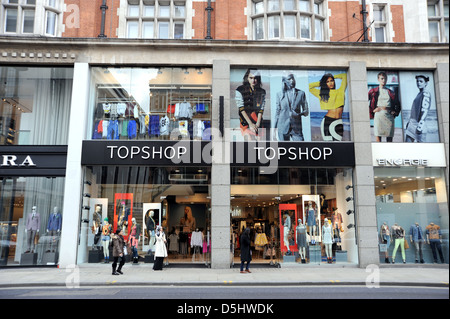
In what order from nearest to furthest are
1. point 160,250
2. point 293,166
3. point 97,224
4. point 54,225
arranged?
point 160,250 < point 54,225 < point 97,224 < point 293,166

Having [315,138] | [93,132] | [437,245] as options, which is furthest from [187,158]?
[437,245]

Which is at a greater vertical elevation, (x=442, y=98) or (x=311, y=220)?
(x=442, y=98)

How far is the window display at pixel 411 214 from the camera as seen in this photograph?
16.0 meters

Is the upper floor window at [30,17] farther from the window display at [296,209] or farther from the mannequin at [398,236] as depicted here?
the mannequin at [398,236]

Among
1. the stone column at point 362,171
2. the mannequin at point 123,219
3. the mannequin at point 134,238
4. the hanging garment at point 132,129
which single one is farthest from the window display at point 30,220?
the stone column at point 362,171

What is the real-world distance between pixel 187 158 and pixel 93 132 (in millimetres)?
4461

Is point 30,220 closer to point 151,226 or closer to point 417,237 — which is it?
point 151,226

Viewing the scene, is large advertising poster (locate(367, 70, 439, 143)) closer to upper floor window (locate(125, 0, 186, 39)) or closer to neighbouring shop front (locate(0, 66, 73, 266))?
upper floor window (locate(125, 0, 186, 39))

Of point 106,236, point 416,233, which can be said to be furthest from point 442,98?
point 106,236

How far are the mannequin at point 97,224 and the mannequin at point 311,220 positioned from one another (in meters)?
9.01

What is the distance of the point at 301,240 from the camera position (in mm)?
16406

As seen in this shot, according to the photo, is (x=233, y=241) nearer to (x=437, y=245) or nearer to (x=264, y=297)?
(x=264, y=297)

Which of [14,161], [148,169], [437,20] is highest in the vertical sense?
[437,20]

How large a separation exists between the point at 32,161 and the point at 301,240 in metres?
12.1
